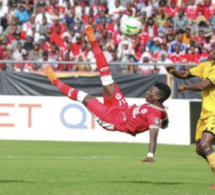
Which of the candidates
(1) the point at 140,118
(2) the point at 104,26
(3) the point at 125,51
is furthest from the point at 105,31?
(1) the point at 140,118

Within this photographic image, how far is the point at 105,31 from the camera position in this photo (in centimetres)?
2822

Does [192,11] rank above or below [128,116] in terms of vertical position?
above

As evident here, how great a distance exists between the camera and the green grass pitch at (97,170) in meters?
11.9

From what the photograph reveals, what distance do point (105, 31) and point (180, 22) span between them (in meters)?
2.83

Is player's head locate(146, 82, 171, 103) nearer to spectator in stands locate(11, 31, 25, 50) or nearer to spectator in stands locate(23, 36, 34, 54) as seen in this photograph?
spectator in stands locate(23, 36, 34, 54)

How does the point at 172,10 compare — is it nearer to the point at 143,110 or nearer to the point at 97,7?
the point at 97,7

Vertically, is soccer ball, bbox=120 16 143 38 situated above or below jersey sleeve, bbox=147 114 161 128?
above

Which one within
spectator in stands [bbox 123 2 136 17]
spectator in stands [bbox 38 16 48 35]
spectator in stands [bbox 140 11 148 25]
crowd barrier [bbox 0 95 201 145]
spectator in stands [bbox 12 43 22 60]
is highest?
spectator in stands [bbox 123 2 136 17]

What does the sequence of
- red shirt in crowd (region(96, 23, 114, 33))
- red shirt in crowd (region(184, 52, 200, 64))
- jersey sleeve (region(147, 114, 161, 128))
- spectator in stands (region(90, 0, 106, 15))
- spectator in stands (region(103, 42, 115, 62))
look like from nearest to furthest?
jersey sleeve (region(147, 114, 161, 128)) < red shirt in crowd (region(184, 52, 200, 64)) < spectator in stands (region(103, 42, 115, 62)) < red shirt in crowd (region(96, 23, 114, 33)) < spectator in stands (region(90, 0, 106, 15))

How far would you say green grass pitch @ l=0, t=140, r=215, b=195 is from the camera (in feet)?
38.9

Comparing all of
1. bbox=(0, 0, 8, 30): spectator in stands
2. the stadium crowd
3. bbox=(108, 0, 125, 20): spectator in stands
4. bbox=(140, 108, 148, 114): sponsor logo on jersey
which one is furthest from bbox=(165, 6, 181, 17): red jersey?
bbox=(140, 108, 148, 114): sponsor logo on jersey

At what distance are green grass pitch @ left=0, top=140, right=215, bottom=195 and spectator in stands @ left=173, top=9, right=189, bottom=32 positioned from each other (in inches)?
309

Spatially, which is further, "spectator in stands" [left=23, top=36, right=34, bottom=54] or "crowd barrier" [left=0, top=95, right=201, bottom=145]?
"spectator in stands" [left=23, top=36, right=34, bottom=54]

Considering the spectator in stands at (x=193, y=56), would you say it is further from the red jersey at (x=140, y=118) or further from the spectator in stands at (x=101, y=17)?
the red jersey at (x=140, y=118)
